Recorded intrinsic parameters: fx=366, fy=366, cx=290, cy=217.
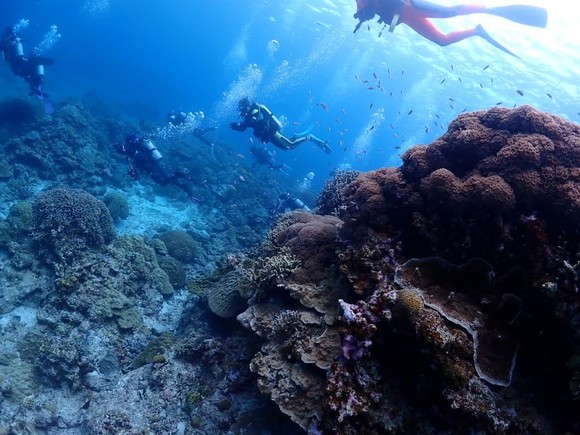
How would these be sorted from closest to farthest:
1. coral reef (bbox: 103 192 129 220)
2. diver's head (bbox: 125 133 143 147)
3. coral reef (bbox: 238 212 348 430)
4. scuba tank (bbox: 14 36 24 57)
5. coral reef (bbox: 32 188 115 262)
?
coral reef (bbox: 238 212 348 430)
coral reef (bbox: 32 188 115 262)
diver's head (bbox: 125 133 143 147)
coral reef (bbox: 103 192 129 220)
scuba tank (bbox: 14 36 24 57)

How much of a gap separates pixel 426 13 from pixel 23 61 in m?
16.6

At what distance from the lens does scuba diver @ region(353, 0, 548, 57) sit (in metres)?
12.6

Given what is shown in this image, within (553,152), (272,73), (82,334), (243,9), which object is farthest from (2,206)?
(272,73)

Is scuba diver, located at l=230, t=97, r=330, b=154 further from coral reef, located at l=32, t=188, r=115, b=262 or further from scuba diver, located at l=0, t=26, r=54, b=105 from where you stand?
scuba diver, located at l=0, t=26, r=54, b=105

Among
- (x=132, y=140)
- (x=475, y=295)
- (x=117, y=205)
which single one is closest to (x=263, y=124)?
(x=132, y=140)

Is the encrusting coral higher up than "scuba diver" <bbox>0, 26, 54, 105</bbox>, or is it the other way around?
the encrusting coral

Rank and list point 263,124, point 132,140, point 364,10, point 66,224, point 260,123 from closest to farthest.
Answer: point 66,224, point 132,140, point 364,10, point 260,123, point 263,124

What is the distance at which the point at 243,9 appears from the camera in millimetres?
73000

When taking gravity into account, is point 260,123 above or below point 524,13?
below

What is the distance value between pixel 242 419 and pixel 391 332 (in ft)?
8.63

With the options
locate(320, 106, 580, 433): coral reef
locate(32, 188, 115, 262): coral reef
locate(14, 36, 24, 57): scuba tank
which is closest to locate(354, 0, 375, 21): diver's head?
locate(320, 106, 580, 433): coral reef

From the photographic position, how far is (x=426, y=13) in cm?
1370

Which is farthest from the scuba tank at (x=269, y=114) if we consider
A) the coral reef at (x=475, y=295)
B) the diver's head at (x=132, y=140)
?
the coral reef at (x=475, y=295)

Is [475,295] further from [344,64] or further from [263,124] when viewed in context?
[344,64]
